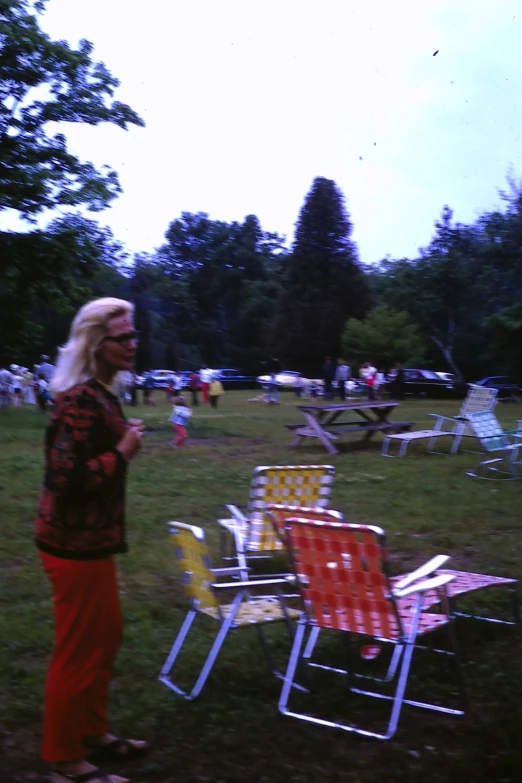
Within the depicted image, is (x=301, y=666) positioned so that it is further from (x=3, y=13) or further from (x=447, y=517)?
(x=3, y=13)

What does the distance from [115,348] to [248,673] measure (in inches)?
86.1

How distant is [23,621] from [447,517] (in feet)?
16.1

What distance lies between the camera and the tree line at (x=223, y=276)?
63.3ft

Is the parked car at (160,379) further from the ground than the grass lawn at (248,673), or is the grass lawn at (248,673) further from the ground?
the parked car at (160,379)

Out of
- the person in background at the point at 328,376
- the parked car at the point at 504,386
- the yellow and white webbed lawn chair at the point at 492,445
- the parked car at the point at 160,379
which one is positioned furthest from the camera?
the parked car at the point at 504,386

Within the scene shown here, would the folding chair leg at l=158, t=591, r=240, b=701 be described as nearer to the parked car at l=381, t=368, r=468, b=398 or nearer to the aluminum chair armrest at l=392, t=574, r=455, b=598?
the aluminum chair armrest at l=392, t=574, r=455, b=598

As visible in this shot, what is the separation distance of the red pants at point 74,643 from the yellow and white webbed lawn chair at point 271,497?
289 cm

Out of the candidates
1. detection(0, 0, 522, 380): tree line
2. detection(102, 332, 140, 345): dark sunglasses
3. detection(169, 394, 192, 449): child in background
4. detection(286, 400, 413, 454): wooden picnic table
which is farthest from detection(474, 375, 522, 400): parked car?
detection(102, 332, 140, 345): dark sunglasses

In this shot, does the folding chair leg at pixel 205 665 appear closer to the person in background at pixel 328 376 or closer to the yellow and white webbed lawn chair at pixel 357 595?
the yellow and white webbed lawn chair at pixel 357 595

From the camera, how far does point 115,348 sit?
3498mm

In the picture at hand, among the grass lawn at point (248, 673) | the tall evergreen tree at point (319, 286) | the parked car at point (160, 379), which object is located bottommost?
the grass lawn at point (248, 673)

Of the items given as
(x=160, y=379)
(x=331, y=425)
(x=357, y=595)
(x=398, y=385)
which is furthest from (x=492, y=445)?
(x=160, y=379)

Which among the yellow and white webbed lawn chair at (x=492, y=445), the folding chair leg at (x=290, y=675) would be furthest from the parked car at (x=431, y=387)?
the folding chair leg at (x=290, y=675)

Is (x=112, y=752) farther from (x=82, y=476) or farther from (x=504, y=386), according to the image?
(x=504, y=386)
